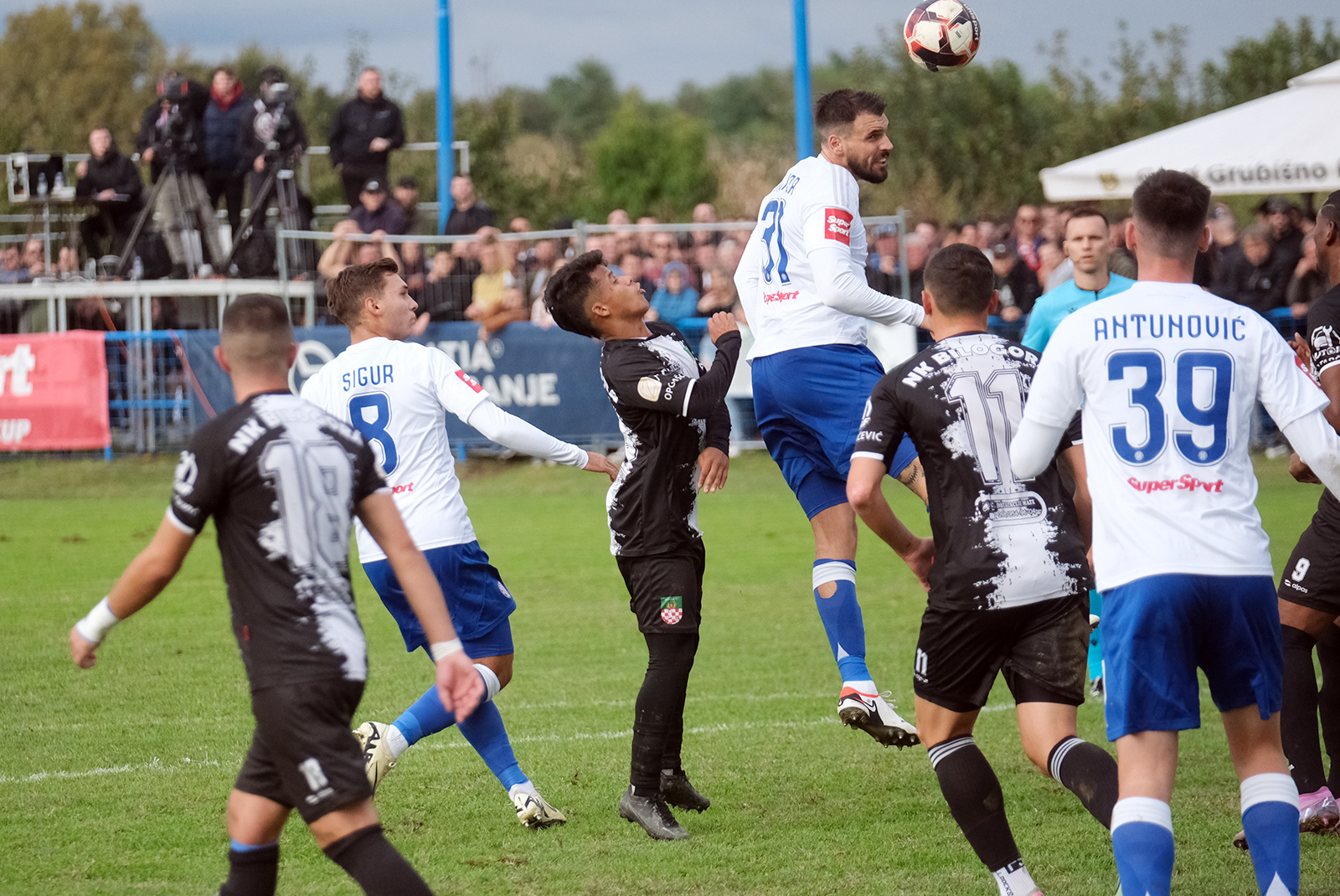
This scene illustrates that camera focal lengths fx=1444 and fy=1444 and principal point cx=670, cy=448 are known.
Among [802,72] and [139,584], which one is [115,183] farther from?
[139,584]

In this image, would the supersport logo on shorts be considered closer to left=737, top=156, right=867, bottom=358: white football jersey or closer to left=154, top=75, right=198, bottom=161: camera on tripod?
left=737, top=156, right=867, bottom=358: white football jersey

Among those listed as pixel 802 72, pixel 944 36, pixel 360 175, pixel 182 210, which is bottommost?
pixel 944 36

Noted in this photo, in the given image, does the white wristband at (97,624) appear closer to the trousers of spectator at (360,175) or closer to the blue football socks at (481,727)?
the blue football socks at (481,727)

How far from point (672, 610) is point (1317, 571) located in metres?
2.36

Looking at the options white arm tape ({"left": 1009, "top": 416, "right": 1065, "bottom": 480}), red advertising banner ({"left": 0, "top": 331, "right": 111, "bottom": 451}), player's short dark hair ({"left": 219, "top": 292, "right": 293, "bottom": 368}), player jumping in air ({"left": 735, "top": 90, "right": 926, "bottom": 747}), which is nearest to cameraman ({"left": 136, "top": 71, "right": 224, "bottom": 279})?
red advertising banner ({"left": 0, "top": 331, "right": 111, "bottom": 451})

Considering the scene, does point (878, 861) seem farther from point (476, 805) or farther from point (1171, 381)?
point (1171, 381)

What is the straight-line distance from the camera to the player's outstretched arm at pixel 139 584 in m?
3.60

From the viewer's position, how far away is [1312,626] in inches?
211

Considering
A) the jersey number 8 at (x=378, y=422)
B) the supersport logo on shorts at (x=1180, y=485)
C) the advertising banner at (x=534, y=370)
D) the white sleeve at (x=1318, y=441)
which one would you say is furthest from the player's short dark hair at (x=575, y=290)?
the advertising banner at (x=534, y=370)

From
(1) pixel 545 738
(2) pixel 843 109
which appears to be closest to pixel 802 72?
(2) pixel 843 109

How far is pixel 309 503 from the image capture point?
143 inches

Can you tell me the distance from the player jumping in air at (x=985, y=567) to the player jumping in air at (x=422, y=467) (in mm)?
1665

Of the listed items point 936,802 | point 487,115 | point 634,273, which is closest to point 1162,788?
point 936,802

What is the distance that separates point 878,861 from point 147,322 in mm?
15709
